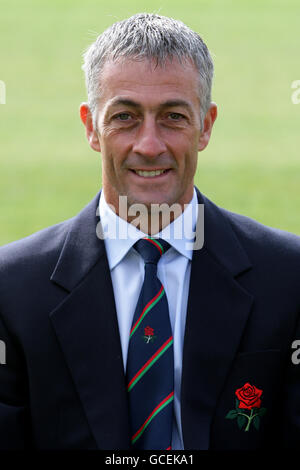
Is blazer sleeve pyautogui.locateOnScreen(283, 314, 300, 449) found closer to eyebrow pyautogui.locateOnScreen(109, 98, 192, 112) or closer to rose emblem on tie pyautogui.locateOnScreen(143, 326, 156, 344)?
rose emblem on tie pyautogui.locateOnScreen(143, 326, 156, 344)

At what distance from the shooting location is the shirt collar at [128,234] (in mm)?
3217

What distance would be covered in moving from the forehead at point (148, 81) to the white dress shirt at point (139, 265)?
0.44m

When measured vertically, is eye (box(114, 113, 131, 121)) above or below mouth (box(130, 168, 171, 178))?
above

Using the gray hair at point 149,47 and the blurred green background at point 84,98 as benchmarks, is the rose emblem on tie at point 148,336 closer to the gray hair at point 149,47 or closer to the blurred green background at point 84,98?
the gray hair at point 149,47

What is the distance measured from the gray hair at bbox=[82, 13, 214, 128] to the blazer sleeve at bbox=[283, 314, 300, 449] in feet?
3.02

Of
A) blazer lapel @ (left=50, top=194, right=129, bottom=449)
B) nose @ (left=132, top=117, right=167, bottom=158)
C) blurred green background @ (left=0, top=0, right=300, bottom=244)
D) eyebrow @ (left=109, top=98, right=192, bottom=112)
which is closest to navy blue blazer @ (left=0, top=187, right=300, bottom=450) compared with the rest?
blazer lapel @ (left=50, top=194, right=129, bottom=449)

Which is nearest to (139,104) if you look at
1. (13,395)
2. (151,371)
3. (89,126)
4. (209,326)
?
(89,126)

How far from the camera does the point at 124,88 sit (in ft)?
9.99

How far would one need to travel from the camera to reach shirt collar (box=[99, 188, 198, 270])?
3.22 meters

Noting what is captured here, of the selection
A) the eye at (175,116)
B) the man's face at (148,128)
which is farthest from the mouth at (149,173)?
the eye at (175,116)

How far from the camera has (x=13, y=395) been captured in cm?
308

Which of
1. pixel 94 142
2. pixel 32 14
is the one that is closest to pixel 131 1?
pixel 32 14

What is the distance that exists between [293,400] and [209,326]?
15.5 inches

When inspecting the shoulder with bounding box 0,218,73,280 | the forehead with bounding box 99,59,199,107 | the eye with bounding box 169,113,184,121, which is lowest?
the shoulder with bounding box 0,218,73,280
